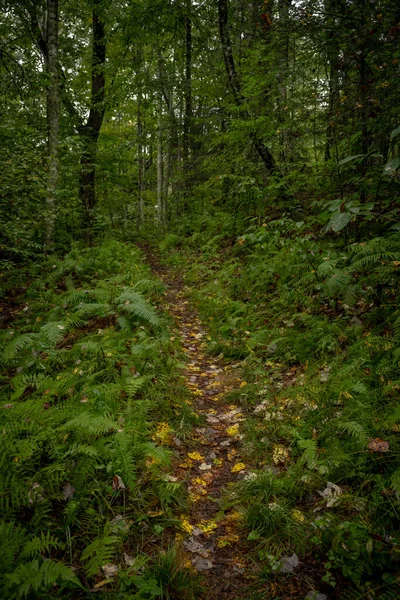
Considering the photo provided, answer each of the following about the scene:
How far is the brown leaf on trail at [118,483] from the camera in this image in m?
2.82

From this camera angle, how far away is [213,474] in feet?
11.3

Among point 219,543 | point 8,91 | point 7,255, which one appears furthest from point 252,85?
point 219,543

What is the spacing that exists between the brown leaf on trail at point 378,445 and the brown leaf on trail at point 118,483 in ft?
6.39

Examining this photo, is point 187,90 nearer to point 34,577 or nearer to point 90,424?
point 90,424

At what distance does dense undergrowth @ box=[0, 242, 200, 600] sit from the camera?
2168mm

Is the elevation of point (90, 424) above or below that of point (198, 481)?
above

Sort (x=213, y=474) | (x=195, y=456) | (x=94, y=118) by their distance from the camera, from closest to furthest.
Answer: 1. (x=213, y=474)
2. (x=195, y=456)
3. (x=94, y=118)

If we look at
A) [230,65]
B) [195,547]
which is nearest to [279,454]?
[195,547]

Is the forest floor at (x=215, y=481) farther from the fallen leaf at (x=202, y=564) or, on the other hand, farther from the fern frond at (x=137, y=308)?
the fern frond at (x=137, y=308)

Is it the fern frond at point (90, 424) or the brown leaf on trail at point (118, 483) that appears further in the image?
the fern frond at point (90, 424)

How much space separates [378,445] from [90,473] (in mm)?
2241

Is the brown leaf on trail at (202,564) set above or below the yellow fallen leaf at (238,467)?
below

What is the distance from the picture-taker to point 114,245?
1152cm

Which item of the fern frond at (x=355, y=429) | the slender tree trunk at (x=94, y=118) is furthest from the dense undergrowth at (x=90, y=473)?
the slender tree trunk at (x=94, y=118)
